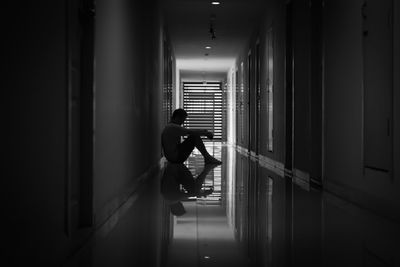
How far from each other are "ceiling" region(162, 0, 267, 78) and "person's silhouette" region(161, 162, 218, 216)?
4022mm

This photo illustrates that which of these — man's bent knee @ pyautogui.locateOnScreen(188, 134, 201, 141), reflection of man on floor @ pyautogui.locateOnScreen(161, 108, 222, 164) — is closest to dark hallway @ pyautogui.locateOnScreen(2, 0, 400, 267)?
reflection of man on floor @ pyautogui.locateOnScreen(161, 108, 222, 164)

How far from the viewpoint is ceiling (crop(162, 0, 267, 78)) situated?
35.2ft

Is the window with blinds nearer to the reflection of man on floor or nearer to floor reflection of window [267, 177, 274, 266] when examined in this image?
the reflection of man on floor
